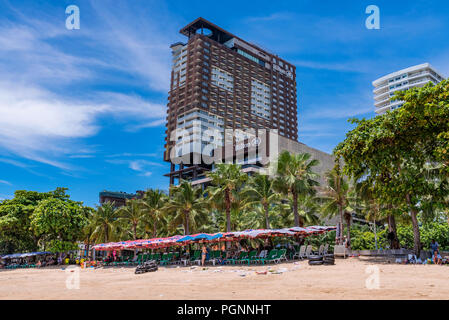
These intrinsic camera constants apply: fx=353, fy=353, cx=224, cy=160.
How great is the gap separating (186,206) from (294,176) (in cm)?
1312

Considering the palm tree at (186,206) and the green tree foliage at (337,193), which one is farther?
the palm tree at (186,206)

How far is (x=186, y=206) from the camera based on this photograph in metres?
38.0

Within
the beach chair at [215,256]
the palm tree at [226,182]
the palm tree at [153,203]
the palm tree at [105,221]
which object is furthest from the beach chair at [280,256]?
the palm tree at [105,221]

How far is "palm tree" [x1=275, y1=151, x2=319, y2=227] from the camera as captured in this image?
30.1 metres

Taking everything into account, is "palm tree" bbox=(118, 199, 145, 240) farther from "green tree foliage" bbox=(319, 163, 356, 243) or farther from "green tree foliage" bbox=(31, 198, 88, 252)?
"green tree foliage" bbox=(319, 163, 356, 243)

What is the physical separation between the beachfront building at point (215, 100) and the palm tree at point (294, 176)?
5774 cm

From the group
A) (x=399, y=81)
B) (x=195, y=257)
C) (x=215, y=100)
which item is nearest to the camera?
(x=195, y=257)

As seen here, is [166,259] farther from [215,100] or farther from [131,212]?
[215,100]

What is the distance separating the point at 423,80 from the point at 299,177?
4951 inches

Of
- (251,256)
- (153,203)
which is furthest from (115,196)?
(251,256)

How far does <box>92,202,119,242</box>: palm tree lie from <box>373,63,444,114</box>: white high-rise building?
361 feet

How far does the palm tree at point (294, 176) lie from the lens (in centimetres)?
3012

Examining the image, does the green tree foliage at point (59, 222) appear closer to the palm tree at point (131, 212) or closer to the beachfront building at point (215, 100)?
the palm tree at point (131, 212)
